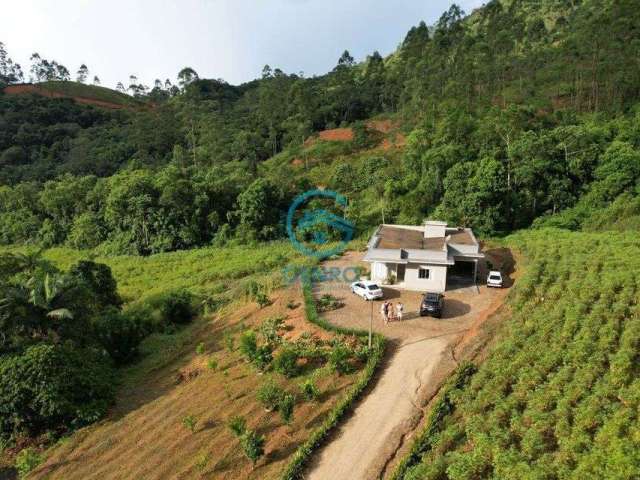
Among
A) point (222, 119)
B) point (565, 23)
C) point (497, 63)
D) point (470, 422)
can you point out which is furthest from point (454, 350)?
point (565, 23)

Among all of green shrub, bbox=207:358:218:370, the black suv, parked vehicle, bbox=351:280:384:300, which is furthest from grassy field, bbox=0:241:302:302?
the black suv

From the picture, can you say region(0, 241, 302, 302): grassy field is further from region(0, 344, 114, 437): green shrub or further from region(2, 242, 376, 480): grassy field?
region(0, 344, 114, 437): green shrub

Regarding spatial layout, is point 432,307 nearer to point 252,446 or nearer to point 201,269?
point 252,446

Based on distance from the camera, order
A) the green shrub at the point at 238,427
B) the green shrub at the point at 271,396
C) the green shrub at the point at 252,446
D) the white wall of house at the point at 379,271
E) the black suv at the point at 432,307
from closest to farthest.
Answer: the green shrub at the point at 252,446 < the green shrub at the point at 238,427 < the green shrub at the point at 271,396 < the black suv at the point at 432,307 < the white wall of house at the point at 379,271

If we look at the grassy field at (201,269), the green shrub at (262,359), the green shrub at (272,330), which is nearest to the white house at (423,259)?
the green shrub at (272,330)

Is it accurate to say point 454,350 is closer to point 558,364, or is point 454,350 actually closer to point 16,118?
point 558,364

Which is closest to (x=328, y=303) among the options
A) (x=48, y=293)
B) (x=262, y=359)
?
(x=262, y=359)

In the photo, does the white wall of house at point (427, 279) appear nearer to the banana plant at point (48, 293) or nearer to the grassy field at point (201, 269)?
the grassy field at point (201, 269)
